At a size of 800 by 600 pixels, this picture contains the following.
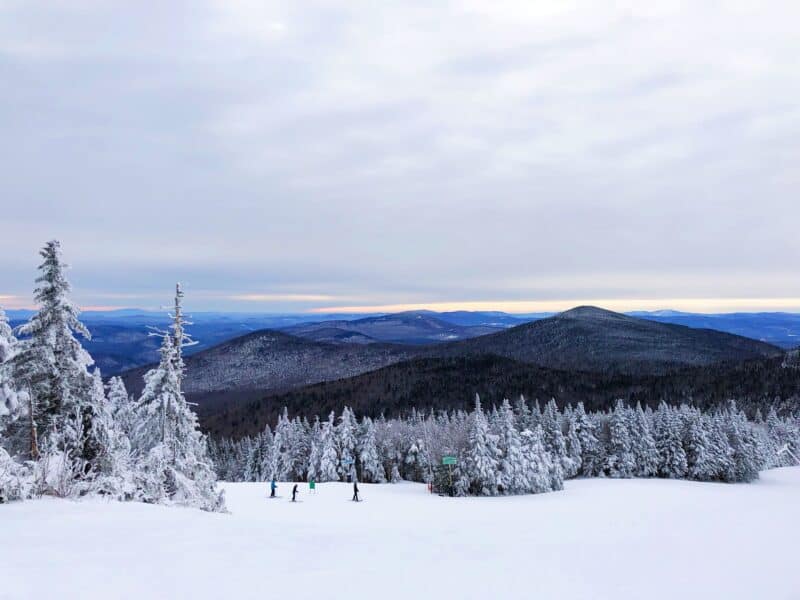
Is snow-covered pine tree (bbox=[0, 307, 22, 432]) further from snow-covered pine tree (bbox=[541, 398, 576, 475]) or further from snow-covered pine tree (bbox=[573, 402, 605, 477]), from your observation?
snow-covered pine tree (bbox=[573, 402, 605, 477])

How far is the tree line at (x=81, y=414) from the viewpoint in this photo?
16422 millimetres

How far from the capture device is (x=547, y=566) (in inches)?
496

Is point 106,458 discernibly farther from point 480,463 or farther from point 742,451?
point 742,451

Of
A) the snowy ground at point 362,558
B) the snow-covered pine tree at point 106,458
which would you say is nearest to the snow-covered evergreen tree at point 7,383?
the snow-covered pine tree at point 106,458

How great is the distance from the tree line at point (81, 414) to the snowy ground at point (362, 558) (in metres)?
4.19

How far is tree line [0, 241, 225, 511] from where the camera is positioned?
53.9ft

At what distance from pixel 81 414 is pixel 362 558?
1262cm

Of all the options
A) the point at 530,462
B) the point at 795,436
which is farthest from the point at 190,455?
the point at 795,436

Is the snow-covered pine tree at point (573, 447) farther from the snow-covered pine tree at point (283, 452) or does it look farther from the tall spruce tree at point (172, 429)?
the tall spruce tree at point (172, 429)

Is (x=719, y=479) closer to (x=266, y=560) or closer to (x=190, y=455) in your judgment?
(x=190, y=455)

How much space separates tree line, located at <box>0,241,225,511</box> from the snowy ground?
4188 millimetres

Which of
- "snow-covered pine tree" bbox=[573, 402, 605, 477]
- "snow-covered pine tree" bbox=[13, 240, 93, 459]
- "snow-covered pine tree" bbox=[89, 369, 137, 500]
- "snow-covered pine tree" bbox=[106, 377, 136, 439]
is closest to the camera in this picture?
"snow-covered pine tree" bbox=[89, 369, 137, 500]

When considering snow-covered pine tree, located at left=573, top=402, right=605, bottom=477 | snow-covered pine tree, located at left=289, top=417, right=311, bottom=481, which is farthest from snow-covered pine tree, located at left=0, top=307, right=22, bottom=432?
snow-covered pine tree, located at left=573, top=402, right=605, bottom=477

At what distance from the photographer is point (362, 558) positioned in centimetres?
1098
